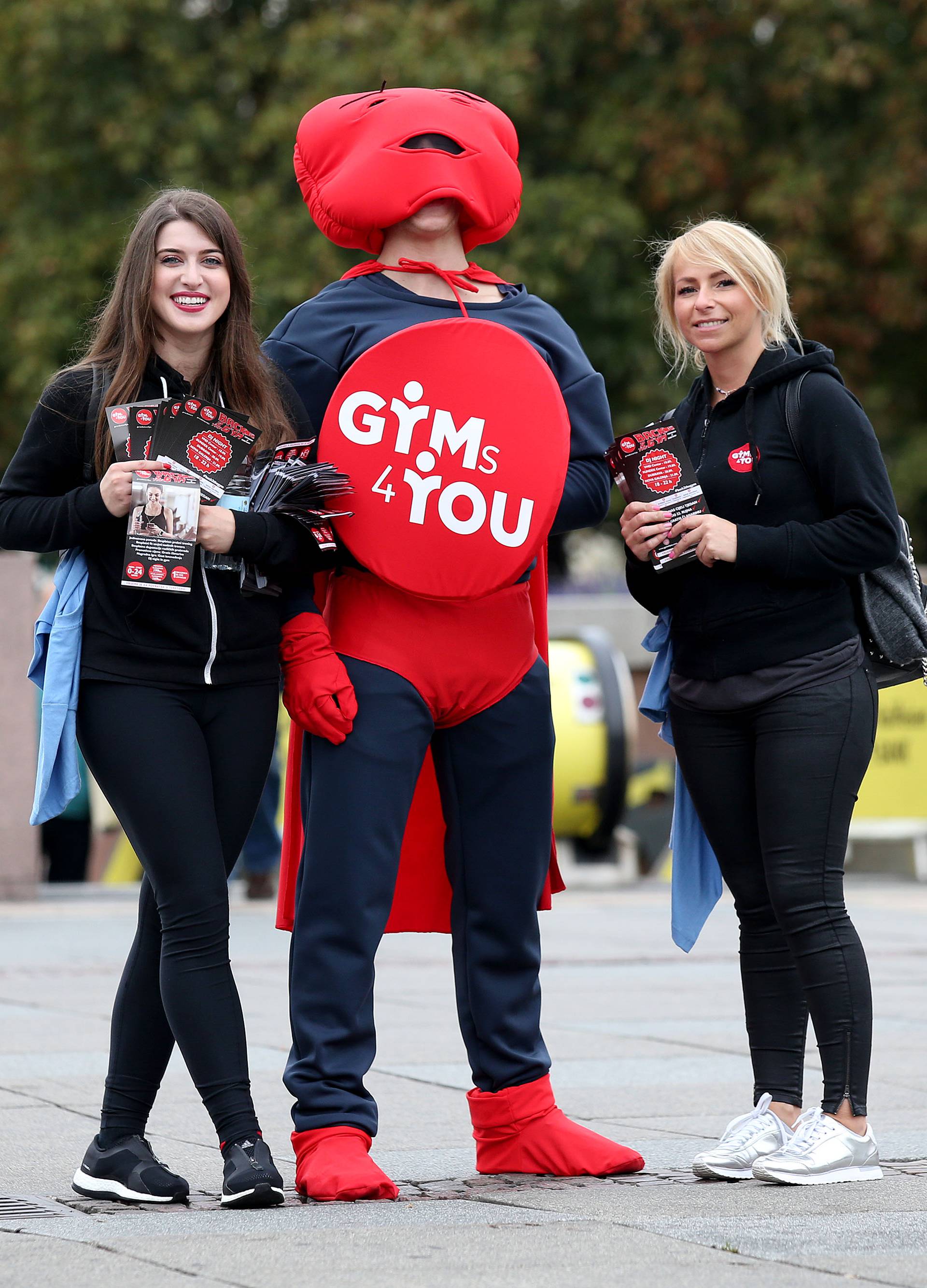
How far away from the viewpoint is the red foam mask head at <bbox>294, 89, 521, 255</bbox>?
13.6ft

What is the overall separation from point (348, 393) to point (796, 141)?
1648 centimetres

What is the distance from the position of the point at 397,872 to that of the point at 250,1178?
2.36 feet

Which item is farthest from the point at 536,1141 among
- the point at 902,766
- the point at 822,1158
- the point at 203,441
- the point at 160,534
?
the point at 902,766

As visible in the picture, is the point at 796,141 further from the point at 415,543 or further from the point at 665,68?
the point at 415,543

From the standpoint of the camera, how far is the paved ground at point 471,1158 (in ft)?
10.4

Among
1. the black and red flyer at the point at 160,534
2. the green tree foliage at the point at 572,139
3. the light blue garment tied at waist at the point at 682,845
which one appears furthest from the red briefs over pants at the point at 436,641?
the green tree foliage at the point at 572,139

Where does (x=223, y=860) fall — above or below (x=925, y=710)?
below

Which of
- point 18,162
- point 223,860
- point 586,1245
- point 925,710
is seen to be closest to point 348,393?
point 223,860

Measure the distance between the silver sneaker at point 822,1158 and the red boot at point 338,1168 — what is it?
30.0 inches

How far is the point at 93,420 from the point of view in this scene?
3.85 metres

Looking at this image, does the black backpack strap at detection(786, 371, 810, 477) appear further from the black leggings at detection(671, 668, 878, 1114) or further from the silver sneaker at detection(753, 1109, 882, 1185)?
the silver sneaker at detection(753, 1109, 882, 1185)

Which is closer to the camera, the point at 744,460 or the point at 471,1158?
the point at 744,460

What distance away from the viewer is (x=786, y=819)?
4008 mm

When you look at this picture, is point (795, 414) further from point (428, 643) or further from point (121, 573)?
point (121, 573)
